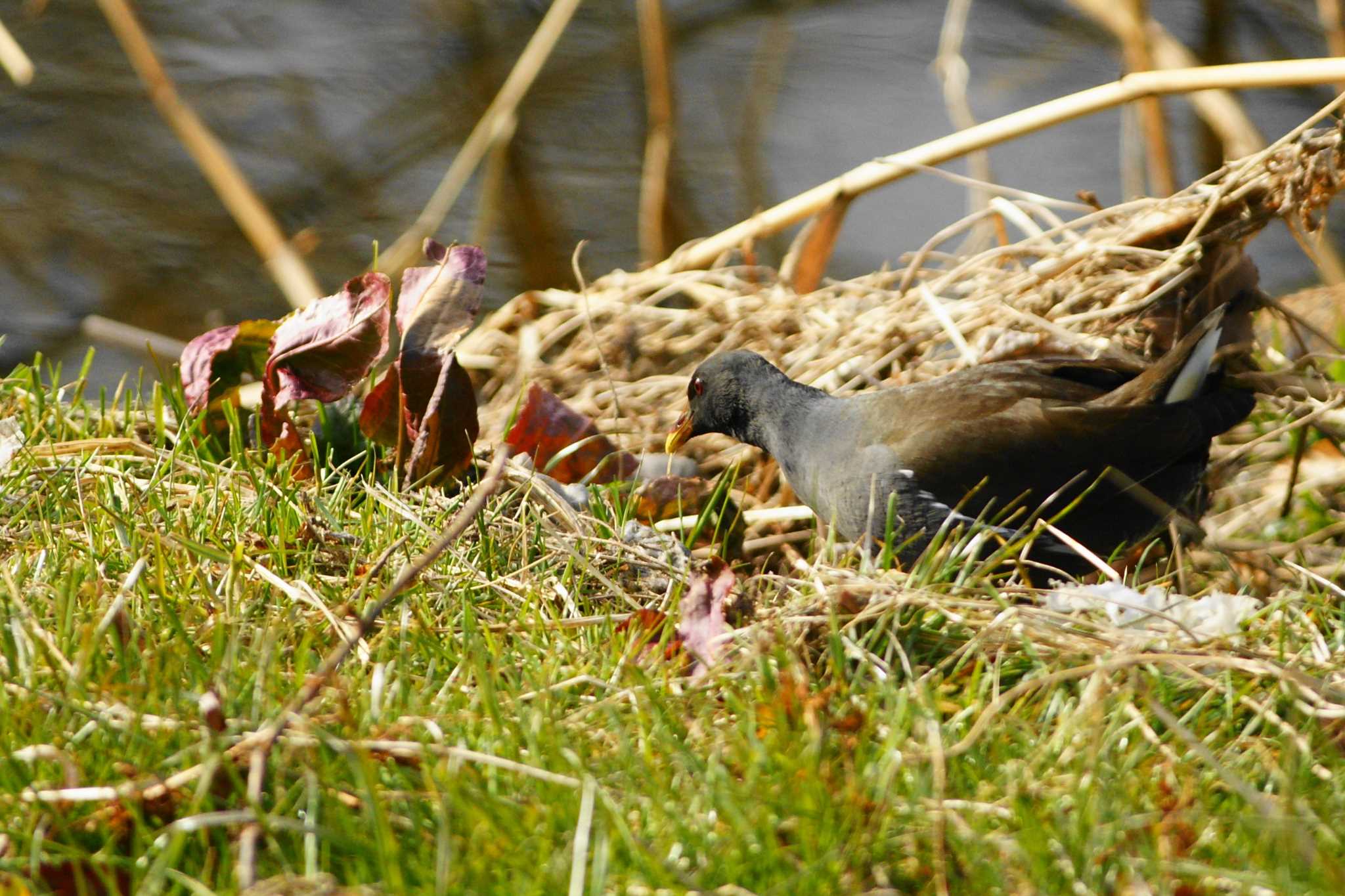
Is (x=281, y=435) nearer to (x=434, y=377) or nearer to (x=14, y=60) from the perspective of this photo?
(x=434, y=377)

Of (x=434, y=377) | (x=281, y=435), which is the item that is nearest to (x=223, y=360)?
(x=281, y=435)

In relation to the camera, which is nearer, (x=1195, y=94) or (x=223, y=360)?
(x=223, y=360)

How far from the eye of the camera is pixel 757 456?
334 centimetres

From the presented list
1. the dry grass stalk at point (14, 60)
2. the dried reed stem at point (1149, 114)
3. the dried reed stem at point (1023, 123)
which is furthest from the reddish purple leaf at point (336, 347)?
the dried reed stem at point (1149, 114)

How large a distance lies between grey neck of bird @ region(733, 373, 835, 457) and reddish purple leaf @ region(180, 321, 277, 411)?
3.57ft

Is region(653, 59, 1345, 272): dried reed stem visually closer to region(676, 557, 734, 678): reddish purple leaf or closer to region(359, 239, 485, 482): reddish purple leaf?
region(359, 239, 485, 482): reddish purple leaf

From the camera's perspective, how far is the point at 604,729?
1.62 meters

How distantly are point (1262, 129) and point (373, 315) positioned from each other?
557 cm

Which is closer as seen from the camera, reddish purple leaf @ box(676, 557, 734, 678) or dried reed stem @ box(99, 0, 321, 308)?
reddish purple leaf @ box(676, 557, 734, 678)

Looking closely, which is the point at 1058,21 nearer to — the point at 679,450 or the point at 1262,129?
the point at 1262,129

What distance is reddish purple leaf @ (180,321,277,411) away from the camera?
2645 millimetres

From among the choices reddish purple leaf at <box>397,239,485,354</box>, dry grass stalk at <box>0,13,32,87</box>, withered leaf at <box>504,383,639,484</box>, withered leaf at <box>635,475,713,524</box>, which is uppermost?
dry grass stalk at <box>0,13,32,87</box>

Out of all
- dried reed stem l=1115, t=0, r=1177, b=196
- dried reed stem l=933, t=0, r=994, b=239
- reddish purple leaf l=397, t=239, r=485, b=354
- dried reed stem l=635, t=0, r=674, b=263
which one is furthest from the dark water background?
reddish purple leaf l=397, t=239, r=485, b=354

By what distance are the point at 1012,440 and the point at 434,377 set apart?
1209mm
